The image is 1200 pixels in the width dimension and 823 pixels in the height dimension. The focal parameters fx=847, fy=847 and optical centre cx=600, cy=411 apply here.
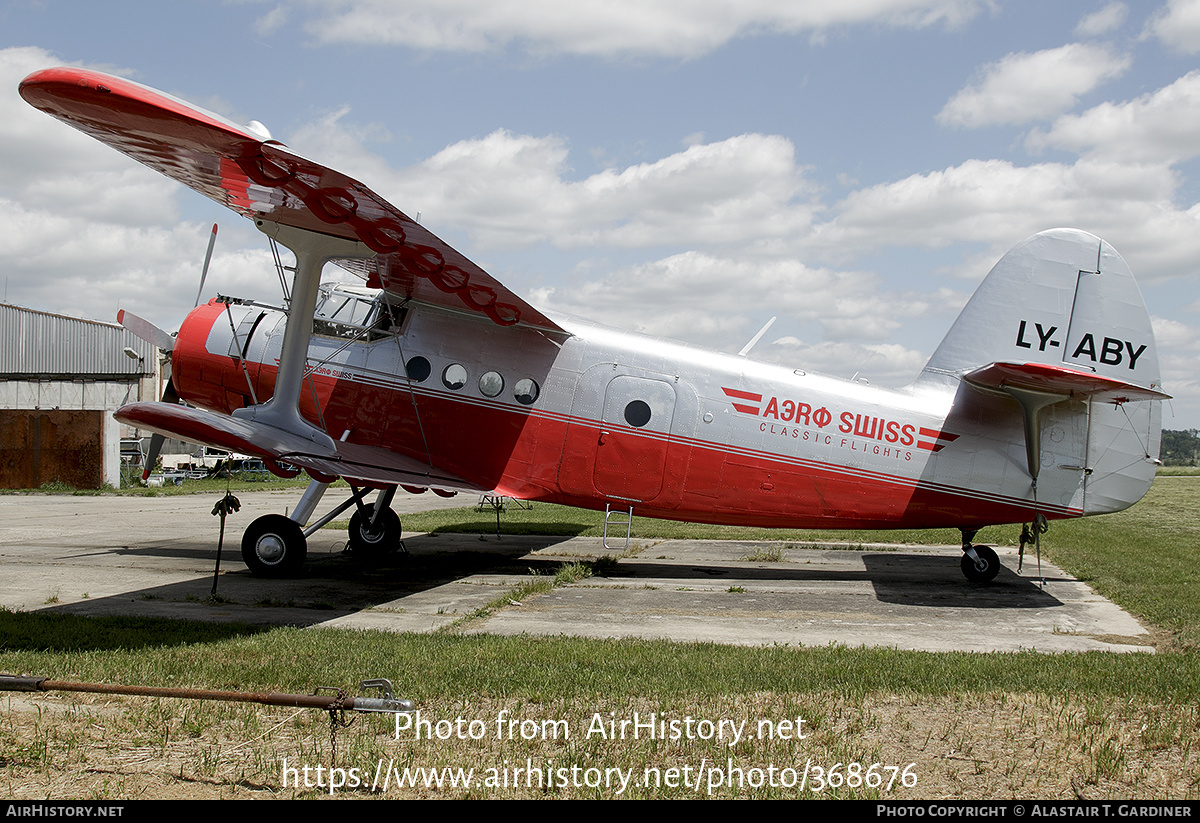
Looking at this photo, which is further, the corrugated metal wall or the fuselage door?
the corrugated metal wall

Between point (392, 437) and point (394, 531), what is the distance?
2.59m

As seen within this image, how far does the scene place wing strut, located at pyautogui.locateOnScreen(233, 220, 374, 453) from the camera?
33.6 feet

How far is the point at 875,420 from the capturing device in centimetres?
1138

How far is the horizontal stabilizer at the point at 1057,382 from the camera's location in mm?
9945

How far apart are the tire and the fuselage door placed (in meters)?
4.40

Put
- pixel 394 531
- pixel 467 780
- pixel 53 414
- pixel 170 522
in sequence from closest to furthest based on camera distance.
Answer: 1. pixel 467 780
2. pixel 394 531
3. pixel 170 522
4. pixel 53 414

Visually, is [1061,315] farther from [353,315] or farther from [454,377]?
[353,315]

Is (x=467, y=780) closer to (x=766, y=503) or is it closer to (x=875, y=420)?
(x=766, y=503)

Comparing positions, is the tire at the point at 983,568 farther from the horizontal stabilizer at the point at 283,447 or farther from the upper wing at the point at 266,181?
the horizontal stabilizer at the point at 283,447

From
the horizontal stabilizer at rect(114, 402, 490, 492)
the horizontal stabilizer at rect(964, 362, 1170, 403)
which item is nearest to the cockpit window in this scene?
the horizontal stabilizer at rect(114, 402, 490, 492)

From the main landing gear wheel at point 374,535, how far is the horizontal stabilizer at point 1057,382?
8806 millimetres

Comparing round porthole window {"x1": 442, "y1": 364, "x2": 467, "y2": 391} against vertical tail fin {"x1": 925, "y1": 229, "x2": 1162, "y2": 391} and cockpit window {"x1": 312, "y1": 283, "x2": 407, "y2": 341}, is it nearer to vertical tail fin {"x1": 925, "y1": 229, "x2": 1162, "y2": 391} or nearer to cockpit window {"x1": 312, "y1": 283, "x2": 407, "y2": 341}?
cockpit window {"x1": 312, "y1": 283, "x2": 407, "y2": 341}

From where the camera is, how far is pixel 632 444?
11.4 m
